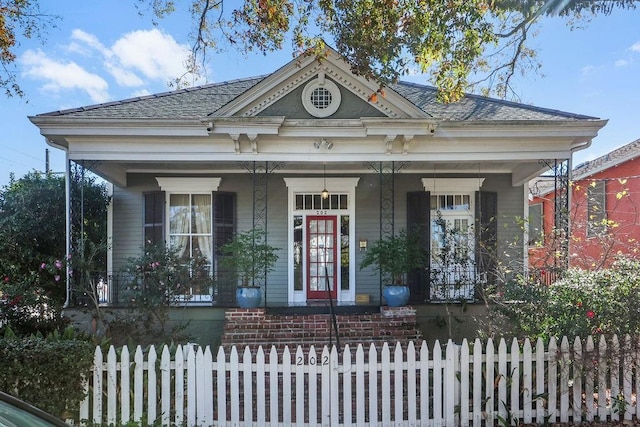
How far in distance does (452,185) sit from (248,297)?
5455 millimetres

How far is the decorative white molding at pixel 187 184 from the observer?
378 inches

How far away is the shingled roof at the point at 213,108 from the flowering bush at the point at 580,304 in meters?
3.65

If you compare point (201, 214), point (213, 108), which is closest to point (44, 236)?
point (201, 214)

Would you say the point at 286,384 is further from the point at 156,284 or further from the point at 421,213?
the point at 421,213

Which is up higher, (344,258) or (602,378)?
(344,258)

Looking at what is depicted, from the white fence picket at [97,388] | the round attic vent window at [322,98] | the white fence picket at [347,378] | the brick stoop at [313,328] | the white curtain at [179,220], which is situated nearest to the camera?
the white fence picket at [97,388]

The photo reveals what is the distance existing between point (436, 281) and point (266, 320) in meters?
3.85

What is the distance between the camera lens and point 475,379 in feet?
15.1

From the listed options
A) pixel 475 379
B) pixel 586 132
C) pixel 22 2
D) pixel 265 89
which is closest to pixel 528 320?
pixel 475 379

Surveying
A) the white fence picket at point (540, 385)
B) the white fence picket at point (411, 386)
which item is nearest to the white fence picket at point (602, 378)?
the white fence picket at point (540, 385)

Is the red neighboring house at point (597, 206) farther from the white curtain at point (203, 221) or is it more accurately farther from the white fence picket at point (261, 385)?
the white curtain at point (203, 221)

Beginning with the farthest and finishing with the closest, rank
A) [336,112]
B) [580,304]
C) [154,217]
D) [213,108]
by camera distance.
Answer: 1. [154,217]
2. [213,108]
3. [336,112]
4. [580,304]

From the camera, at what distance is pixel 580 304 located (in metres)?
4.91

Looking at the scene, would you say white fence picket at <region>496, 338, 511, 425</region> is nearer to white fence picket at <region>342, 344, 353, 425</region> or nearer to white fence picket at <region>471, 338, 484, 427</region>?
white fence picket at <region>471, 338, 484, 427</region>
